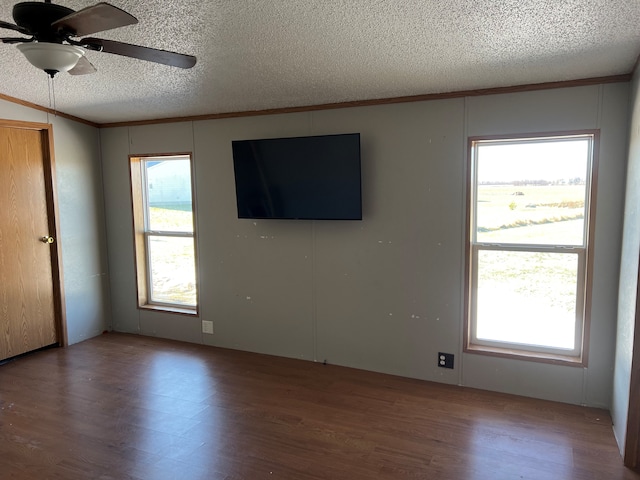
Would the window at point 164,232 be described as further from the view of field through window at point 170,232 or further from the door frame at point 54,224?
the door frame at point 54,224

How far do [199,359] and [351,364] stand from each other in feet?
4.64

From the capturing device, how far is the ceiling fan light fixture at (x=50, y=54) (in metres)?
1.77

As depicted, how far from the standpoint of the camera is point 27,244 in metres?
4.12

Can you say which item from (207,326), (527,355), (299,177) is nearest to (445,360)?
(527,355)

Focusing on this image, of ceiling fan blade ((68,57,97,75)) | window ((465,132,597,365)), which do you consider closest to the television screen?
window ((465,132,597,365))

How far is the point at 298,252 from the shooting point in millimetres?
3908

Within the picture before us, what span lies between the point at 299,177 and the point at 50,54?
2090mm

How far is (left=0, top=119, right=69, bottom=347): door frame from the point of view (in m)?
4.21

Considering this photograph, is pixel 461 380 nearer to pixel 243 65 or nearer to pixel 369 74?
pixel 369 74

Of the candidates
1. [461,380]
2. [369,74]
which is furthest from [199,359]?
[369,74]

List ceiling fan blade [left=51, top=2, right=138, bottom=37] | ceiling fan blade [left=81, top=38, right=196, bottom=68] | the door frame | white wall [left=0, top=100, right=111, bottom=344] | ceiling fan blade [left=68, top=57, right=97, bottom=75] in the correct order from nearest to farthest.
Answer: ceiling fan blade [left=51, top=2, right=138, bottom=37] → ceiling fan blade [left=81, top=38, right=196, bottom=68] → ceiling fan blade [left=68, top=57, right=97, bottom=75] → the door frame → white wall [left=0, top=100, right=111, bottom=344]

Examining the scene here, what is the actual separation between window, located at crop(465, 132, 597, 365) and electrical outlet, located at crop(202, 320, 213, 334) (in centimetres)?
247

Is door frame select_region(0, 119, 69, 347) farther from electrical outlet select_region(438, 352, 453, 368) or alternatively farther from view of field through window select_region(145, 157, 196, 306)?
electrical outlet select_region(438, 352, 453, 368)

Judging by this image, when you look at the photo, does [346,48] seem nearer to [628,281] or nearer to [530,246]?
[530,246]
